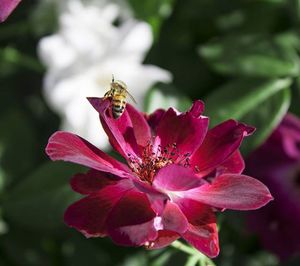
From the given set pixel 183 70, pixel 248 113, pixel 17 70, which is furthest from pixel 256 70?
pixel 17 70

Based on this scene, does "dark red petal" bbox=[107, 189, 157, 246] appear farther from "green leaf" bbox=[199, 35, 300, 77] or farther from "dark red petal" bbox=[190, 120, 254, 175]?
"green leaf" bbox=[199, 35, 300, 77]

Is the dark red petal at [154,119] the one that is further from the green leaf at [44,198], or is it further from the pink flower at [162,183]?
the green leaf at [44,198]

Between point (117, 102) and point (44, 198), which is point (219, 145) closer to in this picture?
point (117, 102)

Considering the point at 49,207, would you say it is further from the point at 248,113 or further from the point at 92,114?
the point at 248,113

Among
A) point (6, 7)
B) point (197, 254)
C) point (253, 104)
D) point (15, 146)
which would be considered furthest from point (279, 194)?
point (6, 7)

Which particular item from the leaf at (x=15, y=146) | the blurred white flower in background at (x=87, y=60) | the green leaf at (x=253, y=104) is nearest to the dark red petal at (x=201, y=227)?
the green leaf at (x=253, y=104)

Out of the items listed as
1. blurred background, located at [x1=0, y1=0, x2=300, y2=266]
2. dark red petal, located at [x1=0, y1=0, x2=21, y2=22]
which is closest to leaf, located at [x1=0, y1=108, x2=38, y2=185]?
blurred background, located at [x1=0, y1=0, x2=300, y2=266]
